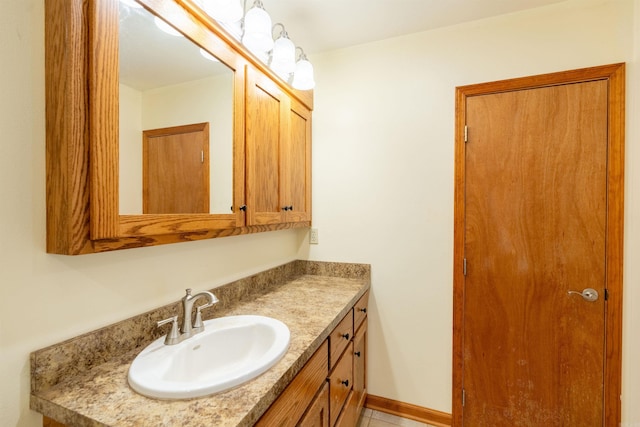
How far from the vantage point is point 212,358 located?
3.46ft

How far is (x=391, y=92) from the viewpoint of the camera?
1797 millimetres

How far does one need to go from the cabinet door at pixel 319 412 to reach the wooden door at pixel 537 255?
94 cm

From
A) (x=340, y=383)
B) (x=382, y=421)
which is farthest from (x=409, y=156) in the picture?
(x=382, y=421)

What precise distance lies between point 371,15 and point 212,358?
1.88 m

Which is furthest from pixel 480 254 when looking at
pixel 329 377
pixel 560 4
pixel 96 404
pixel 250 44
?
pixel 96 404

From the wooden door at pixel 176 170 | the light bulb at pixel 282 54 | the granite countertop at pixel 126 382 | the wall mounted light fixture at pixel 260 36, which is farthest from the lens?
the light bulb at pixel 282 54

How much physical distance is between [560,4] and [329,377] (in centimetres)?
219

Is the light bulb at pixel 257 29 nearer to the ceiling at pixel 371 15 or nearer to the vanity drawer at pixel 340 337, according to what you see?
the ceiling at pixel 371 15

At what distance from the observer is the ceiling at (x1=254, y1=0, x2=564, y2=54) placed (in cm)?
148

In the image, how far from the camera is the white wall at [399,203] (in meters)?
1.01

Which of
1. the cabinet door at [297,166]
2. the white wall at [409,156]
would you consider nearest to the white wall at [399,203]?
the white wall at [409,156]

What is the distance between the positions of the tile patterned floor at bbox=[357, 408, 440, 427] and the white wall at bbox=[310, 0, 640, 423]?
0.12 m

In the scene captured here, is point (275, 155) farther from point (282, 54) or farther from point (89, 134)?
point (89, 134)

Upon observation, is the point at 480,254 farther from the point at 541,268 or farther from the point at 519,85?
the point at 519,85
